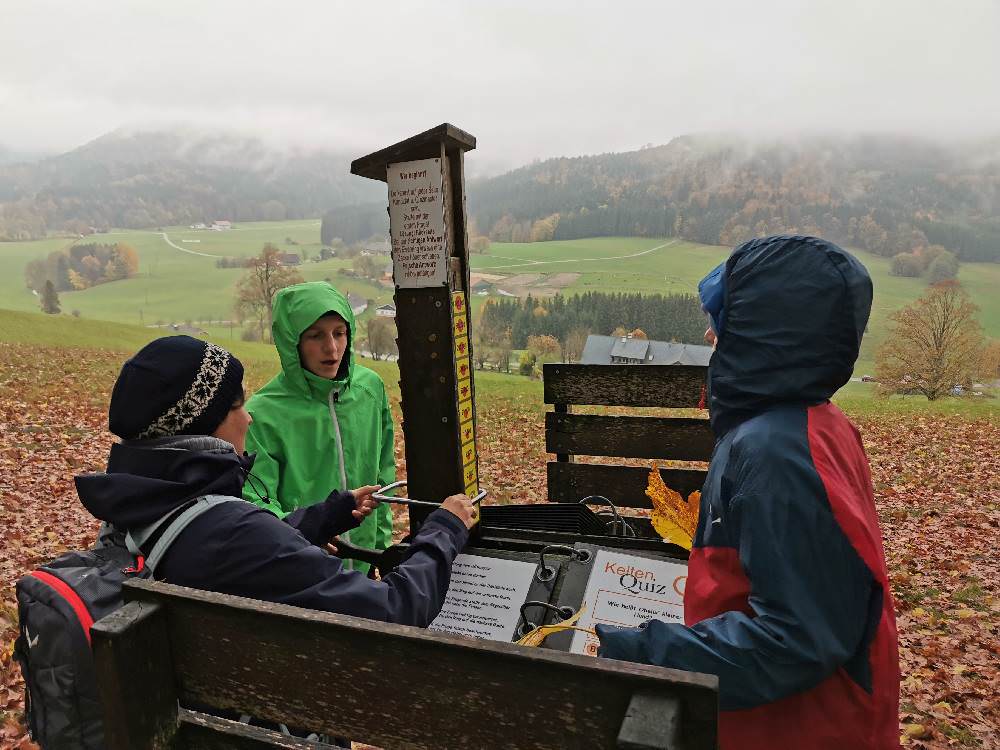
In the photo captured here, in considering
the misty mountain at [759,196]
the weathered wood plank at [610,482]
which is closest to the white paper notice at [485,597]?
the weathered wood plank at [610,482]

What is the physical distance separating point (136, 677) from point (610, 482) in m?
4.23

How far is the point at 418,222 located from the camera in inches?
103

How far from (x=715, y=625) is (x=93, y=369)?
2059cm

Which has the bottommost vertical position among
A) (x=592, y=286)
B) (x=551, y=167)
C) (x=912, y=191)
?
(x=592, y=286)

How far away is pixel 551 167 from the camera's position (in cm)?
14488

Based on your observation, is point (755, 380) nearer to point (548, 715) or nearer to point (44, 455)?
point (548, 715)

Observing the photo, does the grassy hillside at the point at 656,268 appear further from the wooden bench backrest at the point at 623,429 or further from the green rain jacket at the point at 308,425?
the green rain jacket at the point at 308,425

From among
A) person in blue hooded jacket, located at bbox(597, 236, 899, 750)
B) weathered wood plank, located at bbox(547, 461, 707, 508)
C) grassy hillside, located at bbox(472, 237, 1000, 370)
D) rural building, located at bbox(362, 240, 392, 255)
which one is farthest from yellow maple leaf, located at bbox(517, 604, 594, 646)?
rural building, located at bbox(362, 240, 392, 255)

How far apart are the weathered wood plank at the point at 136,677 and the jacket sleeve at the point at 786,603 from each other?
0.98 meters

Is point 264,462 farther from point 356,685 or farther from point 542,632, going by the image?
point 356,685

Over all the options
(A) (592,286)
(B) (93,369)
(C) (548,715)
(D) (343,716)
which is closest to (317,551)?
(D) (343,716)

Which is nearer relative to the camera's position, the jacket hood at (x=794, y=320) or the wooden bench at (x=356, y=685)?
the wooden bench at (x=356, y=685)

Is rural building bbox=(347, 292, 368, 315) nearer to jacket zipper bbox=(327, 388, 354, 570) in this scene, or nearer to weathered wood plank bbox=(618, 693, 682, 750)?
jacket zipper bbox=(327, 388, 354, 570)

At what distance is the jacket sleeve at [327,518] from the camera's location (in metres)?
2.49
